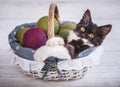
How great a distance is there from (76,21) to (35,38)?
875mm

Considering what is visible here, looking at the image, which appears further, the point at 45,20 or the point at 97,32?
the point at 45,20

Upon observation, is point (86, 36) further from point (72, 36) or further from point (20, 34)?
point (20, 34)

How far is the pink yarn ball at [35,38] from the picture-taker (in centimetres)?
106

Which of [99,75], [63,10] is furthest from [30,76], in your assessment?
[63,10]

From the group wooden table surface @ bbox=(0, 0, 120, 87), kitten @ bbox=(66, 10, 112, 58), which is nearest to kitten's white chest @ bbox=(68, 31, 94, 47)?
kitten @ bbox=(66, 10, 112, 58)

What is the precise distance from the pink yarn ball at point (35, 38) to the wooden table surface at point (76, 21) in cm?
17

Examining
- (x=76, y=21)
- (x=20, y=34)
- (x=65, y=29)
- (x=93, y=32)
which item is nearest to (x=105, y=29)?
(x=93, y=32)

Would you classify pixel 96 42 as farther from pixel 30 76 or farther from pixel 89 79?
pixel 30 76

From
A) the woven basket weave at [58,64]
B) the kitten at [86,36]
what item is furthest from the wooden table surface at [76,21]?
the kitten at [86,36]

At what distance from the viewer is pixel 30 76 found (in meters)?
1.17

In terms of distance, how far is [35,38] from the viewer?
1.06m

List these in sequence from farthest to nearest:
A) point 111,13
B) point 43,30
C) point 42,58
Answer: point 111,13, point 43,30, point 42,58

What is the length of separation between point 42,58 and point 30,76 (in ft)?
0.67

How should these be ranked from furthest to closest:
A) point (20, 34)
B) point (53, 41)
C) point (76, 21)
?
point (76, 21) → point (20, 34) → point (53, 41)
